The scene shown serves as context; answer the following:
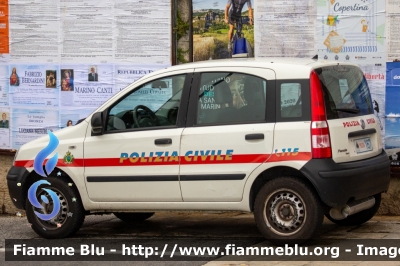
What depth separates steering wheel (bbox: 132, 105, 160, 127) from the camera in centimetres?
863

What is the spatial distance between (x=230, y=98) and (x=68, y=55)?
14.2 feet

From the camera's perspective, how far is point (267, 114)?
26.3 ft

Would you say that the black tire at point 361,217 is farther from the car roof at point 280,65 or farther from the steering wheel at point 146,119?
the steering wheel at point 146,119

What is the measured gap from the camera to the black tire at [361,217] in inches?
348

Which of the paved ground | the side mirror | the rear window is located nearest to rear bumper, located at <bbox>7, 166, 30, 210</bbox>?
the paved ground

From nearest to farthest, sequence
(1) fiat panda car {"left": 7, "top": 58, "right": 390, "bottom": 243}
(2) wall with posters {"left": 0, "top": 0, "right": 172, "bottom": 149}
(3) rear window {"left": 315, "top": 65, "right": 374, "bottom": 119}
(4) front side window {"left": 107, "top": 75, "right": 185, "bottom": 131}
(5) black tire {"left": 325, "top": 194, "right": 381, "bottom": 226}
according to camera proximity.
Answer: (1) fiat panda car {"left": 7, "top": 58, "right": 390, "bottom": 243}, (3) rear window {"left": 315, "top": 65, "right": 374, "bottom": 119}, (4) front side window {"left": 107, "top": 75, "right": 185, "bottom": 131}, (5) black tire {"left": 325, "top": 194, "right": 381, "bottom": 226}, (2) wall with posters {"left": 0, "top": 0, "right": 172, "bottom": 149}

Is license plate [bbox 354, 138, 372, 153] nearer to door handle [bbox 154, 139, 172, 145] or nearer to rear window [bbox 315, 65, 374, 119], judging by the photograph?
rear window [bbox 315, 65, 374, 119]

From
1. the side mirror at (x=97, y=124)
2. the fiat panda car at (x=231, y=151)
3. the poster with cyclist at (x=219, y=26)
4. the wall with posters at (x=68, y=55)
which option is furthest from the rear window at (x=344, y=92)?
the wall with posters at (x=68, y=55)

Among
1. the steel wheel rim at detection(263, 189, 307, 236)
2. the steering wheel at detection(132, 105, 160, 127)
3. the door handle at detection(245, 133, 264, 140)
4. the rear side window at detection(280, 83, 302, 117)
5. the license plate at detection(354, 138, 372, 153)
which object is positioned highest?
the rear side window at detection(280, 83, 302, 117)

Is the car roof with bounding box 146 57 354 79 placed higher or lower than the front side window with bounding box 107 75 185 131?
higher

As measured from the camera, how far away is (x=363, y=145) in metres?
8.21

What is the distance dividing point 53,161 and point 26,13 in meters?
3.93

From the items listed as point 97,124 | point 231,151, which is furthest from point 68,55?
point 231,151

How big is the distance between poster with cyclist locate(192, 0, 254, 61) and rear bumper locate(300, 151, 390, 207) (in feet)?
11.3
